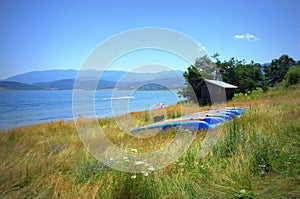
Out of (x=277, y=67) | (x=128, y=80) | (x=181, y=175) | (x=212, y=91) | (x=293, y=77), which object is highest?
(x=277, y=67)

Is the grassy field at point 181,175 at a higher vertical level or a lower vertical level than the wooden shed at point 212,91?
lower

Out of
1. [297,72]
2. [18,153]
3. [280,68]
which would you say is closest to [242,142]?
[18,153]

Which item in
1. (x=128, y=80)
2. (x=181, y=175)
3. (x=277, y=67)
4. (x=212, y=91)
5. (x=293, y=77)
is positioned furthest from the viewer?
(x=277, y=67)

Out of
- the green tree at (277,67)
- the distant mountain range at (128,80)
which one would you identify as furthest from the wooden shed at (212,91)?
the green tree at (277,67)

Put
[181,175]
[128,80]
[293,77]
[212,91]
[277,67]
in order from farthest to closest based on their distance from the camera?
[277,67] → [293,77] → [212,91] → [128,80] → [181,175]

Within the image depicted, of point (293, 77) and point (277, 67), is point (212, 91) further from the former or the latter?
point (277, 67)

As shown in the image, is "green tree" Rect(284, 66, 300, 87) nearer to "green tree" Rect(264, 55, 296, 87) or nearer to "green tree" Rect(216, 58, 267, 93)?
"green tree" Rect(216, 58, 267, 93)

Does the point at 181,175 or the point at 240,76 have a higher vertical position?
the point at 240,76

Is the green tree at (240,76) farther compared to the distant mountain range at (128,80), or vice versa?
the green tree at (240,76)

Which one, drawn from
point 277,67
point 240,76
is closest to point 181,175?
point 240,76

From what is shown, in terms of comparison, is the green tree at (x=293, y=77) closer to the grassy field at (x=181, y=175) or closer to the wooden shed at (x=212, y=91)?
the wooden shed at (x=212, y=91)

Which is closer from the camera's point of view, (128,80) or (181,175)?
(181,175)

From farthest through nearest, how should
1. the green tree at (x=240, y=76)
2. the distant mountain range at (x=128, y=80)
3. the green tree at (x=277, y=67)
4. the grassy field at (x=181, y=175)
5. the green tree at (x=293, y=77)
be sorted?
the green tree at (x=277, y=67)
the green tree at (x=240, y=76)
the green tree at (x=293, y=77)
the distant mountain range at (x=128, y=80)
the grassy field at (x=181, y=175)

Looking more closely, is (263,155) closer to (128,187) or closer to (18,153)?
(128,187)
